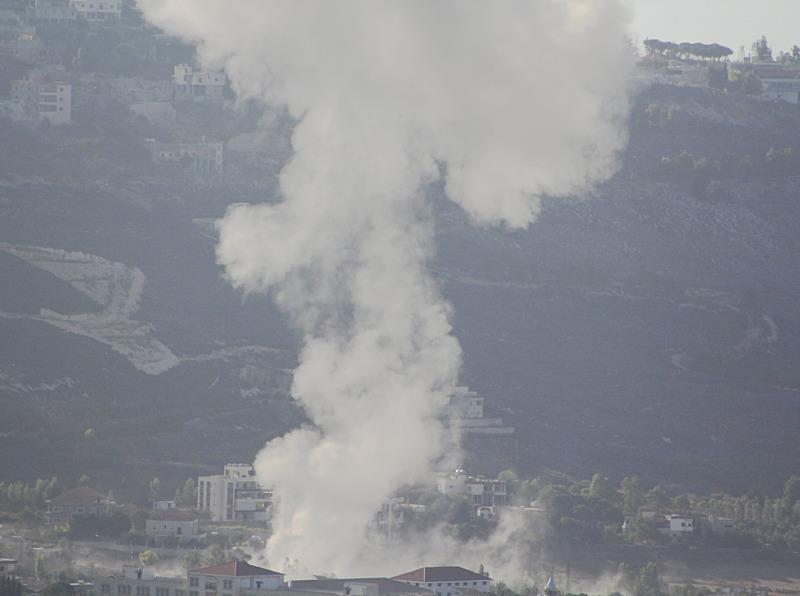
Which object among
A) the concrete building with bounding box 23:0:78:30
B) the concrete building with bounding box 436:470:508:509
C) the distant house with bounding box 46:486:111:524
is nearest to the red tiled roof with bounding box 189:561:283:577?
the distant house with bounding box 46:486:111:524

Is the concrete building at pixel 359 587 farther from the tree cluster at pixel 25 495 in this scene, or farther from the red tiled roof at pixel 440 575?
the tree cluster at pixel 25 495

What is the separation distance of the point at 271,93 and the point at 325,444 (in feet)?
185

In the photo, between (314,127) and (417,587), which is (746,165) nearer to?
(314,127)

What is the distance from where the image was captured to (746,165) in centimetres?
15875

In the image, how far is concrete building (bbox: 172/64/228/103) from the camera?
158500 mm

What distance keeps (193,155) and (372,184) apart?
3891cm

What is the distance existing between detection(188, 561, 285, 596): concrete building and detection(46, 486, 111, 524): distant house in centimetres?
1358

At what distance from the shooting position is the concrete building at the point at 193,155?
14800cm

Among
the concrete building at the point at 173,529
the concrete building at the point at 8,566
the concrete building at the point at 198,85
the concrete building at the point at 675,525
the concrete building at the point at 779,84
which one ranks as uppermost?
the concrete building at the point at 779,84

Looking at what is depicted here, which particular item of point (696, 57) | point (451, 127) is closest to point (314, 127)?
point (451, 127)

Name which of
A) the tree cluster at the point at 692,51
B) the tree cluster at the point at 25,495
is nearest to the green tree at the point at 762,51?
the tree cluster at the point at 692,51

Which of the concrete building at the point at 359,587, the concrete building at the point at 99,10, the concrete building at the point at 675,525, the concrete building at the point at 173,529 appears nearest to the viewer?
the concrete building at the point at 359,587

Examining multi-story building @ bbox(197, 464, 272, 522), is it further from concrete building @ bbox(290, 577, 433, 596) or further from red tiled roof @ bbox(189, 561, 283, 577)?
red tiled roof @ bbox(189, 561, 283, 577)

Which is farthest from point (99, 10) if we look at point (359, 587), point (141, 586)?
point (359, 587)
